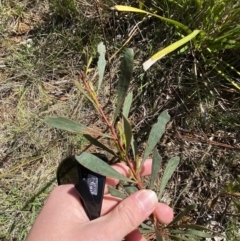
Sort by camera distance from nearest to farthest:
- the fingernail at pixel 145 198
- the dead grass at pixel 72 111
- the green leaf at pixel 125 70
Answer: the green leaf at pixel 125 70
the fingernail at pixel 145 198
the dead grass at pixel 72 111

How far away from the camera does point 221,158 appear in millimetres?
1900

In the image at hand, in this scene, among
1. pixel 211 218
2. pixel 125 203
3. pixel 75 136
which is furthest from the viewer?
pixel 75 136

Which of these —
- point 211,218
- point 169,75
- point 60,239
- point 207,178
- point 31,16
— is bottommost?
point 211,218

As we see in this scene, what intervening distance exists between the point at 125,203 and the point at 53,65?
3.67 ft

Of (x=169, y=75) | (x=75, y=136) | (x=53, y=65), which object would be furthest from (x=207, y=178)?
(x=53, y=65)

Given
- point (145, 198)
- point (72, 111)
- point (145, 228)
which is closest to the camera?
point (145, 198)

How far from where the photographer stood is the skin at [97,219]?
1.23 metres

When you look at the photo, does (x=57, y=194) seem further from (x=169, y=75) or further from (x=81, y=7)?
(x=81, y=7)

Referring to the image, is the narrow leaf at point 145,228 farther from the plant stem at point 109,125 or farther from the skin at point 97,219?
the plant stem at point 109,125

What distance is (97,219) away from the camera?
1.33 metres

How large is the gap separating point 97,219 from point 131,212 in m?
0.15

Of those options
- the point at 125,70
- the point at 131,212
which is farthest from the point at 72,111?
the point at 125,70

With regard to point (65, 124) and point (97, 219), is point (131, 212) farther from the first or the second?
point (65, 124)

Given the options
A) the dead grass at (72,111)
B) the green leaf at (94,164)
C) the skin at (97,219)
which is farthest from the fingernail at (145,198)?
the dead grass at (72,111)
